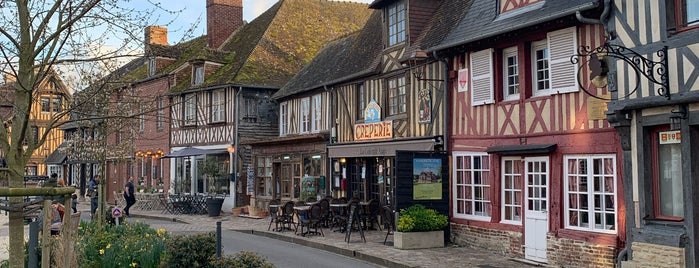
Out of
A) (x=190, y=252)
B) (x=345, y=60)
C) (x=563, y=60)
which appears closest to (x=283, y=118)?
(x=345, y=60)

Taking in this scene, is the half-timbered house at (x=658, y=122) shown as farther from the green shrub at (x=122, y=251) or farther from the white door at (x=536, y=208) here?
the green shrub at (x=122, y=251)

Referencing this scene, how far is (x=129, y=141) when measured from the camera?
2552 centimetres

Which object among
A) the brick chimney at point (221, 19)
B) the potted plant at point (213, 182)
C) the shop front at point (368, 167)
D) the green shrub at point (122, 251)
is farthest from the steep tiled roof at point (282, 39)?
the green shrub at point (122, 251)

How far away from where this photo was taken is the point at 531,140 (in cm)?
1201

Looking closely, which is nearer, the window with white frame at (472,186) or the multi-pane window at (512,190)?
the multi-pane window at (512,190)

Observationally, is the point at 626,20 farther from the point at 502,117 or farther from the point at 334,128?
the point at 334,128

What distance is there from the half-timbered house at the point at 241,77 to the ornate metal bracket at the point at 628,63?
51.5ft

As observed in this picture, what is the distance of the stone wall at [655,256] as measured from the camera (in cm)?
886

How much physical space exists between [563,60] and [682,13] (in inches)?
99.1

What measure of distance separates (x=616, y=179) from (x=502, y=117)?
293cm

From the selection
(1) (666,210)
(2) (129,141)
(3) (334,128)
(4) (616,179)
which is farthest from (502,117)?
(2) (129,141)

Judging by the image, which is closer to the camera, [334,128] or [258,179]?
[334,128]

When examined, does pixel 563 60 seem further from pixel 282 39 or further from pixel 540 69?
pixel 282 39

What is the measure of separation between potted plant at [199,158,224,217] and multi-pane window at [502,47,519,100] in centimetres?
1330
